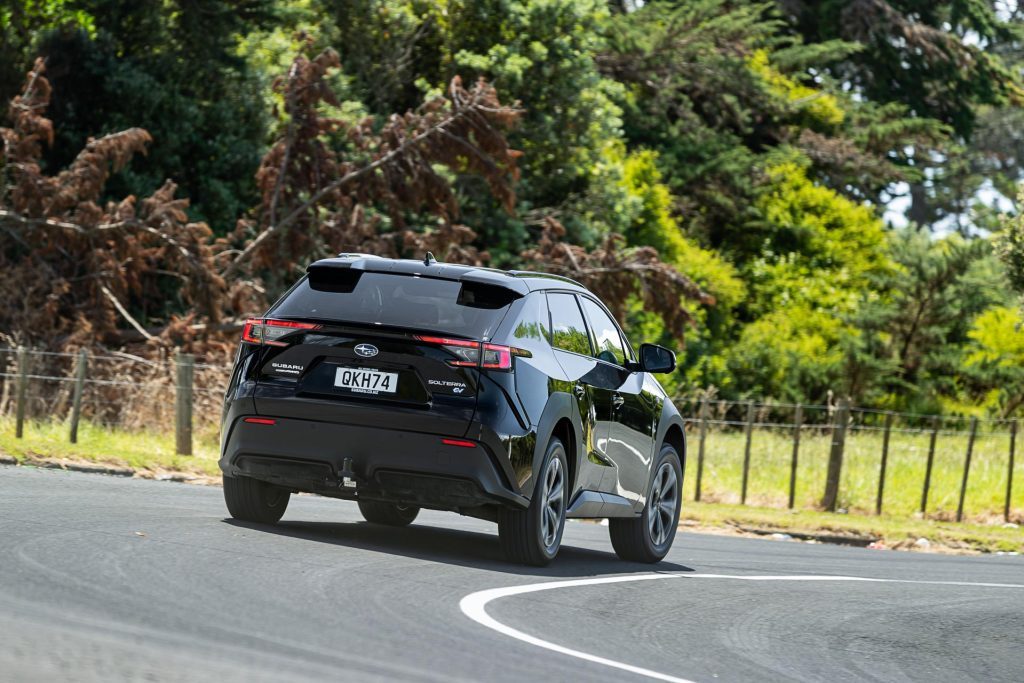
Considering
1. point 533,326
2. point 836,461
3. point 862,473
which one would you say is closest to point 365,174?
point 836,461

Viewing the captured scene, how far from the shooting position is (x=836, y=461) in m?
22.3

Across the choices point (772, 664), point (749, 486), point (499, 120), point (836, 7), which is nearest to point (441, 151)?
point (499, 120)

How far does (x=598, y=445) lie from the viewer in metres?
11.4

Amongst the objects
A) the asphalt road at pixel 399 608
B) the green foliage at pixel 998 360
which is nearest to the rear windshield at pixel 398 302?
the asphalt road at pixel 399 608

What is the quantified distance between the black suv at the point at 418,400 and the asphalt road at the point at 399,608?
0.43 metres

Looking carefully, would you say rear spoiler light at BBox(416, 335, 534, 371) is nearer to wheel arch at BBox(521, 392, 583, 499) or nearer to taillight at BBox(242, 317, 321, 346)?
wheel arch at BBox(521, 392, 583, 499)

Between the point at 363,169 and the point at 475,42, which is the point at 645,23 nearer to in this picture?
the point at 475,42

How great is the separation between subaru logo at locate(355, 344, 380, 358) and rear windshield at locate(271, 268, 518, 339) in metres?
0.16

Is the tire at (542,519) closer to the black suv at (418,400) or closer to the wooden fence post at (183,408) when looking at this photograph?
the black suv at (418,400)

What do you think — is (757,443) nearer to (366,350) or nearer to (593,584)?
(593,584)

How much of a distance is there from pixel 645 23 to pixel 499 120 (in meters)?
16.8

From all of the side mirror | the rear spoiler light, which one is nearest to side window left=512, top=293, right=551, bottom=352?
the rear spoiler light

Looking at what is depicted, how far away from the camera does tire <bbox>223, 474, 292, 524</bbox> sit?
11000mm

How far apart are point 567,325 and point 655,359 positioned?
1.04 metres
